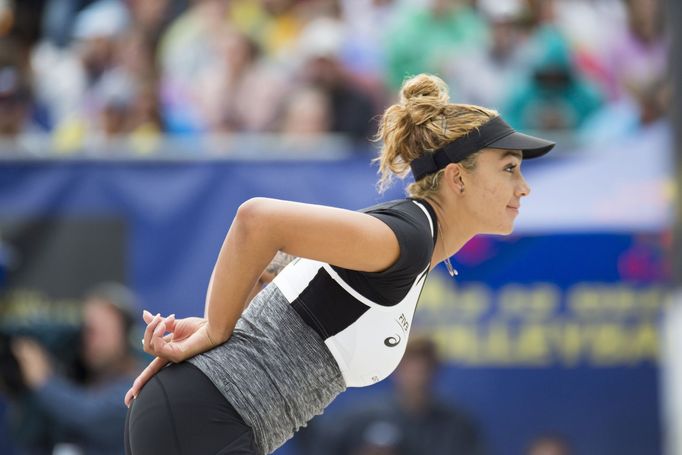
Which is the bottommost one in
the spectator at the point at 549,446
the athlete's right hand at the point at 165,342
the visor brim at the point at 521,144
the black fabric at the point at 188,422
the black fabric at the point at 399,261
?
the spectator at the point at 549,446

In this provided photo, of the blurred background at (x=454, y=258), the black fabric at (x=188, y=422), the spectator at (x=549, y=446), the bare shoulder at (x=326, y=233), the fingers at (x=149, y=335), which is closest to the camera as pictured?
the bare shoulder at (x=326, y=233)

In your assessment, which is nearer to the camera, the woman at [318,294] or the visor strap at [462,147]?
the woman at [318,294]

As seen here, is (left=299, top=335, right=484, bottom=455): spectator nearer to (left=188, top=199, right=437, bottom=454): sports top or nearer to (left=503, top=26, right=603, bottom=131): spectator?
(left=503, top=26, right=603, bottom=131): spectator

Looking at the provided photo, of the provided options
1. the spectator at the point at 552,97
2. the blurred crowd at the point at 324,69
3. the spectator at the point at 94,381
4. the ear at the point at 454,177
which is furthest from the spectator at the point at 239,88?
the ear at the point at 454,177

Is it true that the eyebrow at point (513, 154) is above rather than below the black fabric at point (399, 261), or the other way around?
above

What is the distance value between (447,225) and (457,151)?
19cm

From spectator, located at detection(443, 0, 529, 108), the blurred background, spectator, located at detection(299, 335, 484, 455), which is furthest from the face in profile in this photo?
spectator, located at detection(443, 0, 529, 108)

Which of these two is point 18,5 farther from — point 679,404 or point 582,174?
point 679,404

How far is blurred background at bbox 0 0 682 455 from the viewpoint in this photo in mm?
6012

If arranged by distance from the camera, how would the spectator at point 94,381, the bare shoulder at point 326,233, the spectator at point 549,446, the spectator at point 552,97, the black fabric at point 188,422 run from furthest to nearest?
the spectator at point 552,97 < the spectator at point 549,446 < the spectator at point 94,381 < the black fabric at point 188,422 < the bare shoulder at point 326,233

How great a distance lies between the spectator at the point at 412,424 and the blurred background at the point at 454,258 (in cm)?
1

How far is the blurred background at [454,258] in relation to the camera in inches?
237

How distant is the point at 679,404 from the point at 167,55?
433 cm

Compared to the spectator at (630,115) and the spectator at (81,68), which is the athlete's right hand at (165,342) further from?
the spectator at (81,68)
